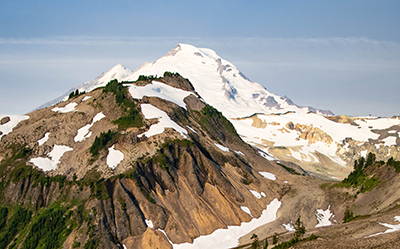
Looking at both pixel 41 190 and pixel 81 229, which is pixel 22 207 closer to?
pixel 41 190

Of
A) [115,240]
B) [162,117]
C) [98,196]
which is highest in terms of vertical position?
[162,117]

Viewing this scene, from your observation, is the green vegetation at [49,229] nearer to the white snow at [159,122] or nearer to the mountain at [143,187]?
the mountain at [143,187]

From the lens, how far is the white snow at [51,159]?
162 m

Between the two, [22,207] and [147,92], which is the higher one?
[147,92]

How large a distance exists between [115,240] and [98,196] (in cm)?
1127

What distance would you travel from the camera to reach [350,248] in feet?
293

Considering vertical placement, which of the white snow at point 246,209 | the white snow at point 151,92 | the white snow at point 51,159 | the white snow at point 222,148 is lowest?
the white snow at point 246,209

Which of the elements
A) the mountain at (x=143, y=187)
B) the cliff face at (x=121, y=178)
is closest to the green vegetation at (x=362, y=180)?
the mountain at (x=143, y=187)

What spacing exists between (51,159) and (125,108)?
2463 centimetres

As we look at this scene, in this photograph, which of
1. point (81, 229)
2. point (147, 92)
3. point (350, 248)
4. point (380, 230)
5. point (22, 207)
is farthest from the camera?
point (147, 92)

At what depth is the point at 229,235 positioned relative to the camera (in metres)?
150

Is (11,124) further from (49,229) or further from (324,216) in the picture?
(324,216)

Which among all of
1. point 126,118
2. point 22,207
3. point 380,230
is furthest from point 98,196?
point 380,230

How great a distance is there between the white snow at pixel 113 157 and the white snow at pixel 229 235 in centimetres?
2294
